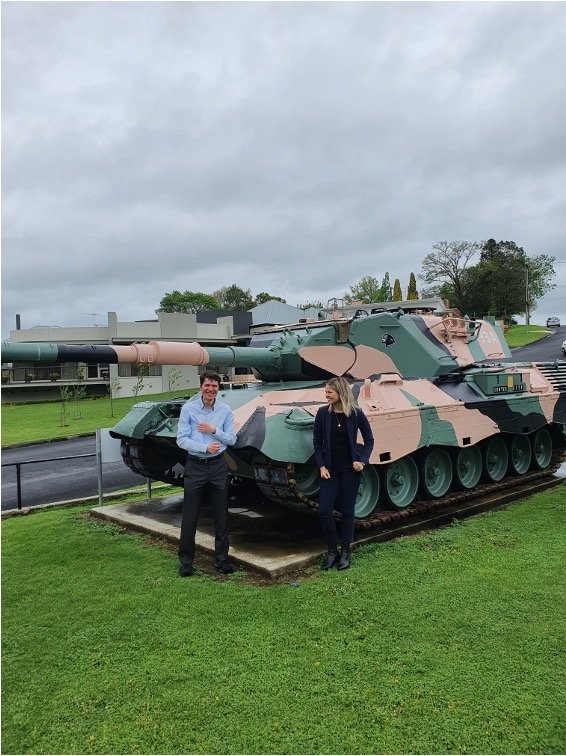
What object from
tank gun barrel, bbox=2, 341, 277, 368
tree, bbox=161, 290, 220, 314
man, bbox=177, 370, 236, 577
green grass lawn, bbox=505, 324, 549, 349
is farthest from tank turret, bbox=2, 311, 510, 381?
tree, bbox=161, 290, 220, 314

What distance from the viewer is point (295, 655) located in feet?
14.3

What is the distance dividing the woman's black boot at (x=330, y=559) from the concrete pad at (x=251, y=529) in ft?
0.78

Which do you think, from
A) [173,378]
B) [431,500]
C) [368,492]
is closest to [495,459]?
[431,500]

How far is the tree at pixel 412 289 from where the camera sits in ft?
182

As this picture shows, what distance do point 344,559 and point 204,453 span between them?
67.8 inches

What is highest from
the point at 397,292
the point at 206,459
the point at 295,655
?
the point at 397,292

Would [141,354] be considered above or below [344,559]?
above

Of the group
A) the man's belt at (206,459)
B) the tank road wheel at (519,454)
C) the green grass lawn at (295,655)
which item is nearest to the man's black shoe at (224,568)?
the green grass lawn at (295,655)

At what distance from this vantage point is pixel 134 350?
712cm

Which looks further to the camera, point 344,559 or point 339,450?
point 344,559

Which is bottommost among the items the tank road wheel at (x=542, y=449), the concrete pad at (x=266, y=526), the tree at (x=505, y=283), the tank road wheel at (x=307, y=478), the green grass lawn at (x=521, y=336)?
the concrete pad at (x=266, y=526)

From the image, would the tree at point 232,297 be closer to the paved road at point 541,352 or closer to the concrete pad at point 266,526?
the paved road at point 541,352

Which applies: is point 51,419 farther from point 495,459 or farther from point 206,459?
point 206,459

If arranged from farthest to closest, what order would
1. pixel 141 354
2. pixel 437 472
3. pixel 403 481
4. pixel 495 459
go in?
pixel 495 459, pixel 437 472, pixel 403 481, pixel 141 354
